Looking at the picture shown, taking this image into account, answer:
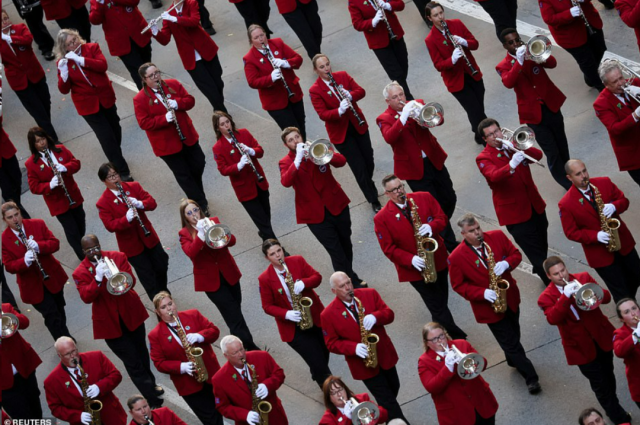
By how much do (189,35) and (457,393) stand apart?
6746mm

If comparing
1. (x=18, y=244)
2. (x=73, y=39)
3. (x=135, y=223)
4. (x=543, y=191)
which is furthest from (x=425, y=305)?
(x=73, y=39)

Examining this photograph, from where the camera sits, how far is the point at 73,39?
14.7 metres

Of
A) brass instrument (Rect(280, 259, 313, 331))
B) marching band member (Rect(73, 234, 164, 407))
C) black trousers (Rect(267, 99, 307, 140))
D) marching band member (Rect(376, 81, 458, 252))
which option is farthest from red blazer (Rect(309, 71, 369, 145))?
marching band member (Rect(73, 234, 164, 407))

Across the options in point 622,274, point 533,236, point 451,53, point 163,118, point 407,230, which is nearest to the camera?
point 622,274

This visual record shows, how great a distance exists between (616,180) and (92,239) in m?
5.83

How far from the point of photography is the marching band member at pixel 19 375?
39.6ft

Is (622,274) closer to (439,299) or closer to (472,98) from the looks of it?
(439,299)

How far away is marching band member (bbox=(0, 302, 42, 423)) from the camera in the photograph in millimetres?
12062

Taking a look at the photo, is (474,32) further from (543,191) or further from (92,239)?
(92,239)

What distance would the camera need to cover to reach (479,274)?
37.2 feet

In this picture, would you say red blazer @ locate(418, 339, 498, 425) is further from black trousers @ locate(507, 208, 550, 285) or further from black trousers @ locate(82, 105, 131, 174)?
black trousers @ locate(82, 105, 131, 174)

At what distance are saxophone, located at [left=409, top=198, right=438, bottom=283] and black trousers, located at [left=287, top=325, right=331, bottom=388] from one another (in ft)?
3.88

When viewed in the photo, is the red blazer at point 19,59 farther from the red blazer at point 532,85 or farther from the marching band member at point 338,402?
the marching band member at point 338,402

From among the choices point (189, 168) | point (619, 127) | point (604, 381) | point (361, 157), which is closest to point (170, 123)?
point (189, 168)
